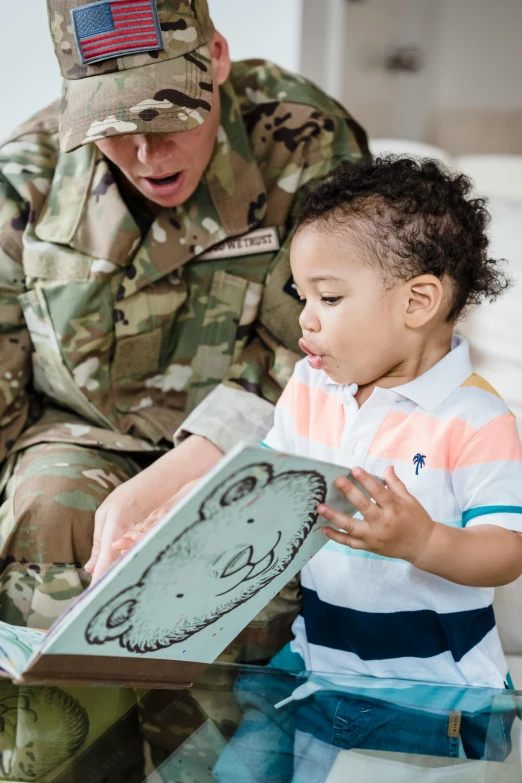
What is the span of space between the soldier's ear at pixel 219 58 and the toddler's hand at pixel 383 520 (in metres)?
0.71

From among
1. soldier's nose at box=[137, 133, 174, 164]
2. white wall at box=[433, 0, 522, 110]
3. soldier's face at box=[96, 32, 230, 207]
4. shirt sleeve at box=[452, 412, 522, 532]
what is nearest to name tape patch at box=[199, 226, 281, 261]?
soldier's face at box=[96, 32, 230, 207]

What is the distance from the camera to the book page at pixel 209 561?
0.56 m

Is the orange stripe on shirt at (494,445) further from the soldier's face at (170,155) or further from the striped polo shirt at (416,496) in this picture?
the soldier's face at (170,155)

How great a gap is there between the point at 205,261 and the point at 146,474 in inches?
15.1

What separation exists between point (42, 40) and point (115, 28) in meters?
0.96

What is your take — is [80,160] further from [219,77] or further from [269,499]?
[269,499]

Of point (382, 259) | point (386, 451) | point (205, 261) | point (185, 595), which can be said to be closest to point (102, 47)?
point (205, 261)

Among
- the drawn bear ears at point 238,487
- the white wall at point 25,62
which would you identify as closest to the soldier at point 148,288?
the drawn bear ears at point 238,487

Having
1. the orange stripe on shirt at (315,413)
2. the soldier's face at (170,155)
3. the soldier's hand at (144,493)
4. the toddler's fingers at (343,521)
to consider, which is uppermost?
the soldier's face at (170,155)

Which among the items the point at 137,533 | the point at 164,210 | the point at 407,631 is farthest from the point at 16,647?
the point at 164,210

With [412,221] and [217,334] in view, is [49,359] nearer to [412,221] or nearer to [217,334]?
[217,334]

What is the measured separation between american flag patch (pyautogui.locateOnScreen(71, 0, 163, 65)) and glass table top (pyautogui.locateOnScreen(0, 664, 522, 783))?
0.74 m

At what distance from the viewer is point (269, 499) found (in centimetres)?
60

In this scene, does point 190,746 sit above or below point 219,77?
below
